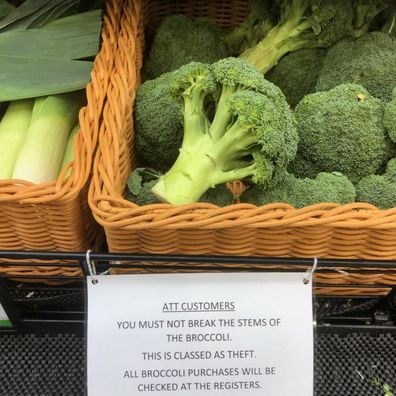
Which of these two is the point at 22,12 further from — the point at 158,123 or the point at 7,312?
the point at 7,312

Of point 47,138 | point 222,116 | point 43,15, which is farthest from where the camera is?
point 43,15

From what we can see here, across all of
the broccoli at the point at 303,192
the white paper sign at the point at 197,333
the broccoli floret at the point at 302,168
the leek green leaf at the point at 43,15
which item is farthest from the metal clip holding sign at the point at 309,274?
the leek green leaf at the point at 43,15

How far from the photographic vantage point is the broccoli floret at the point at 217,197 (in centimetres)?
73

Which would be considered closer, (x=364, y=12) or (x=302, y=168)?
(x=302, y=168)

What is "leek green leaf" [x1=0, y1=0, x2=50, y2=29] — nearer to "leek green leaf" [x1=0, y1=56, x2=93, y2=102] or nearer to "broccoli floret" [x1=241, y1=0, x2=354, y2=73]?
"leek green leaf" [x1=0, y1=56, x2=93, y2=102]

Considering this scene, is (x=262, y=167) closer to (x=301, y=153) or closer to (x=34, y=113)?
(x=301, y=153)

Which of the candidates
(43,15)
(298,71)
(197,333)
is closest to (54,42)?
(43,15)

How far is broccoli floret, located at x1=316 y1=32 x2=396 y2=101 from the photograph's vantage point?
0.88 meters

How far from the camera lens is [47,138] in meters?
0.81

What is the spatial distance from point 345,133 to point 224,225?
313mm

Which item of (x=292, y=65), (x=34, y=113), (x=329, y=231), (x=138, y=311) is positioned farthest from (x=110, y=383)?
(x=292, y=65)

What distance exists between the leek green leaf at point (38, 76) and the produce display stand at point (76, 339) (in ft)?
0.90

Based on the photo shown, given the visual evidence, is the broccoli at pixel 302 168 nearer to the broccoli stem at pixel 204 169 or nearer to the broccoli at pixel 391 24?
the broccoli stem at pixel 204 169

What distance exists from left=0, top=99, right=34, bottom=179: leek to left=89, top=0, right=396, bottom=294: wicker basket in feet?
0.54
